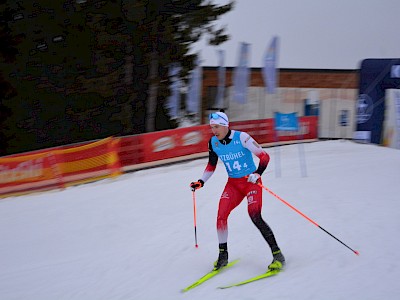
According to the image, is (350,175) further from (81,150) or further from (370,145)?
(81,150)

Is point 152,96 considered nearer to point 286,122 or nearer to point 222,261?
point 286,122

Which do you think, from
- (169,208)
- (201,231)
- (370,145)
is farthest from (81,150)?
(370,145)

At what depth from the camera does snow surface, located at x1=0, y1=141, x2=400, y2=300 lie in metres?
5.29

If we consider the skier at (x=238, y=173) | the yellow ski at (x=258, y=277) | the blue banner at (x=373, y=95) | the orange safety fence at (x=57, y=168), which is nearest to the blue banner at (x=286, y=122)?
the blue banner at (x=373, y=95)

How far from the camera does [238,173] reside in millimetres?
5703

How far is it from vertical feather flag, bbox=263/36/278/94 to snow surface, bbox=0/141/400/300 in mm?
7434

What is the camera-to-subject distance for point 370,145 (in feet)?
54.8

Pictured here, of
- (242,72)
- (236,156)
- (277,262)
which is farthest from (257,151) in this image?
(242,72)

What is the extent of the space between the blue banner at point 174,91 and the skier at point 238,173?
1606cm

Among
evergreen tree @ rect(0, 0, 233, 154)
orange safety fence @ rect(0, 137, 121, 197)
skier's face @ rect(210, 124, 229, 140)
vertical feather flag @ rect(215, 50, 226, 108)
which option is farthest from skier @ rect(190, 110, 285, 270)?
vertical feather flag @ rect(215, 50, 226, 108)

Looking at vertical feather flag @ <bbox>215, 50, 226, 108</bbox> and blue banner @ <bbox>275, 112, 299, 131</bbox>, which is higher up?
vertical feather flag @ <bbox>215, 50, 226, 108</bbox>

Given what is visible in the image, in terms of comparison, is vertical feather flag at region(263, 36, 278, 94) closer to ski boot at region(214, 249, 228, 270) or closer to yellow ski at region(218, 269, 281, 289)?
ski boot at region(214, 249, 228, 270)

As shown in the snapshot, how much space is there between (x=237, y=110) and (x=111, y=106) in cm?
633

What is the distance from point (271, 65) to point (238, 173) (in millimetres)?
13919
